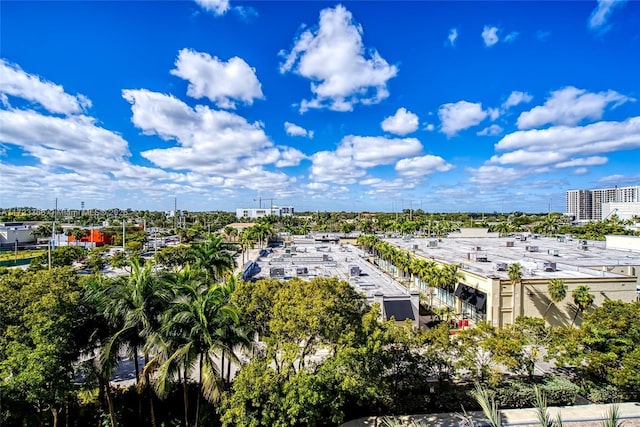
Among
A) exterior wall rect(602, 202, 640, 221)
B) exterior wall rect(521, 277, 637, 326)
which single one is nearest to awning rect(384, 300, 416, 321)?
exterior wall rect(521, 277, 637, 326)

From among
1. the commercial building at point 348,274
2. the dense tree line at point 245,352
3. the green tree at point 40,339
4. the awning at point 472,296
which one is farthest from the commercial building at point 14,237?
the awning at point 472,296

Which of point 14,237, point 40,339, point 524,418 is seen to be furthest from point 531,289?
point 14,237

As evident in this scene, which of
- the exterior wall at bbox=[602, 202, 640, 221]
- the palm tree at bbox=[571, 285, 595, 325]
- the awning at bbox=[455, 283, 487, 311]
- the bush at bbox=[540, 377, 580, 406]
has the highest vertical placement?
the exterior wall at bbox=[602, 202, 640, 221]

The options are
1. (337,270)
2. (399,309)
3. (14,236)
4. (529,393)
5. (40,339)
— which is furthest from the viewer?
(14,236)

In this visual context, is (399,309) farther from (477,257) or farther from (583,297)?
(477,257)

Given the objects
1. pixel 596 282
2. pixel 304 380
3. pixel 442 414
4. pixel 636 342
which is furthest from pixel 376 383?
pixel 596 282

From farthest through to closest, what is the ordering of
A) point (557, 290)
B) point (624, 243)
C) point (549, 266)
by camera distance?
1. point (624, 243)
2. point (549, 266)
3. point (557, 290)

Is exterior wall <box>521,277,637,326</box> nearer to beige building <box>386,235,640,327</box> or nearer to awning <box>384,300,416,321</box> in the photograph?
beige building <box>386,235,640,327</box>

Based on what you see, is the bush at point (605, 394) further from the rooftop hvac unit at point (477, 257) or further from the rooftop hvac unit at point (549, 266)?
the rooftop hvac unit at point (477, 257)
